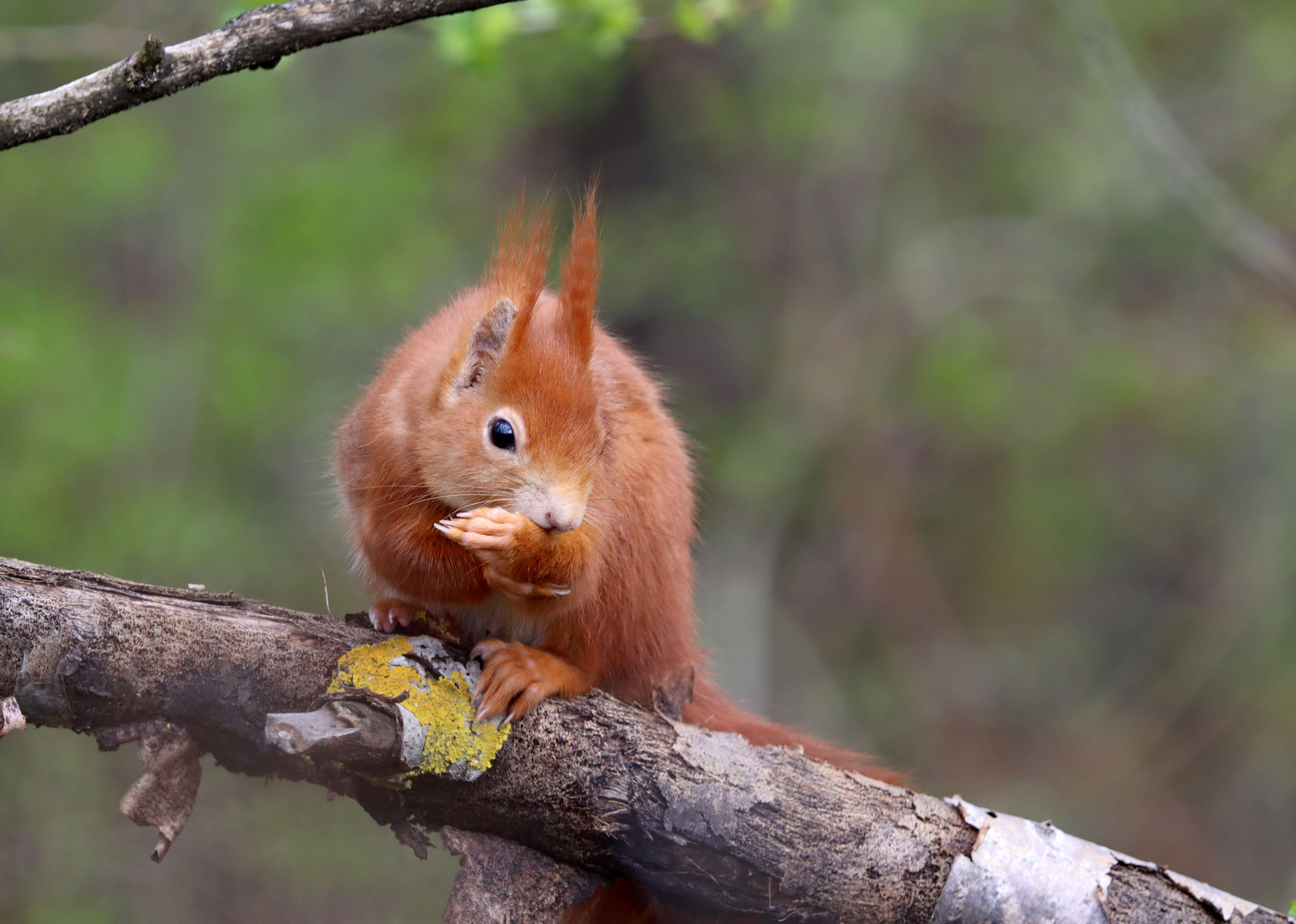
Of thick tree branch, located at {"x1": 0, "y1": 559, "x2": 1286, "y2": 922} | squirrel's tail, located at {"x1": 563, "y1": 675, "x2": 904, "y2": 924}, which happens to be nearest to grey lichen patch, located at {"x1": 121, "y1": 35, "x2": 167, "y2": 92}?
thick tree branch, located at {"x1": 0, "y1": 559, "x2": 1286, "y2": 922}

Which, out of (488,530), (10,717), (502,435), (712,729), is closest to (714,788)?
(712,729)

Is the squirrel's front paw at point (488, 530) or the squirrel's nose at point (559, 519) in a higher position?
the squirrel's nose at point (559, 519)

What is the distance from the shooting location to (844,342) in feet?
19.3

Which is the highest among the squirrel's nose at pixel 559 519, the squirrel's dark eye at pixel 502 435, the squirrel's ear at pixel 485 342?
the squirrel's ear at pixel 485 342

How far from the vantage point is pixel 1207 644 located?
18.0ft

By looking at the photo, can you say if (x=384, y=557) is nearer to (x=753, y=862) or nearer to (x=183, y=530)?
(x=753, y=862)

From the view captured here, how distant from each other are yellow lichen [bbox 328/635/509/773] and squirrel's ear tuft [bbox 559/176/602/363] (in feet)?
2.13

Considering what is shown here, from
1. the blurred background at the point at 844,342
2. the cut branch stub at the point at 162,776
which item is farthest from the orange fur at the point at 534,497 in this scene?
the blurred background at the point at 844,342

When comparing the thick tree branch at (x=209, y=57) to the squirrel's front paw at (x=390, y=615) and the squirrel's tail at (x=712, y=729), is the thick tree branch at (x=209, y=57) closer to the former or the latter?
the squirrel's front paw at (x=390, y=615)

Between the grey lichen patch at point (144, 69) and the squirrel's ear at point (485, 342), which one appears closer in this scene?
the grey lichen patch at point (144, 69)

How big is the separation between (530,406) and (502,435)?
7cm

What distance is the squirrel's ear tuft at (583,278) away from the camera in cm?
202

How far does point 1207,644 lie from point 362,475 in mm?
4774

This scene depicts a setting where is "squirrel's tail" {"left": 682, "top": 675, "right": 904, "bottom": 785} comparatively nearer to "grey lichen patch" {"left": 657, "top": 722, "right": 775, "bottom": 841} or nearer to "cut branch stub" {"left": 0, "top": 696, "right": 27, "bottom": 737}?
"grey lichen patch" {"left": 657, "top": 722, "right": 775, "bottom": 841}
